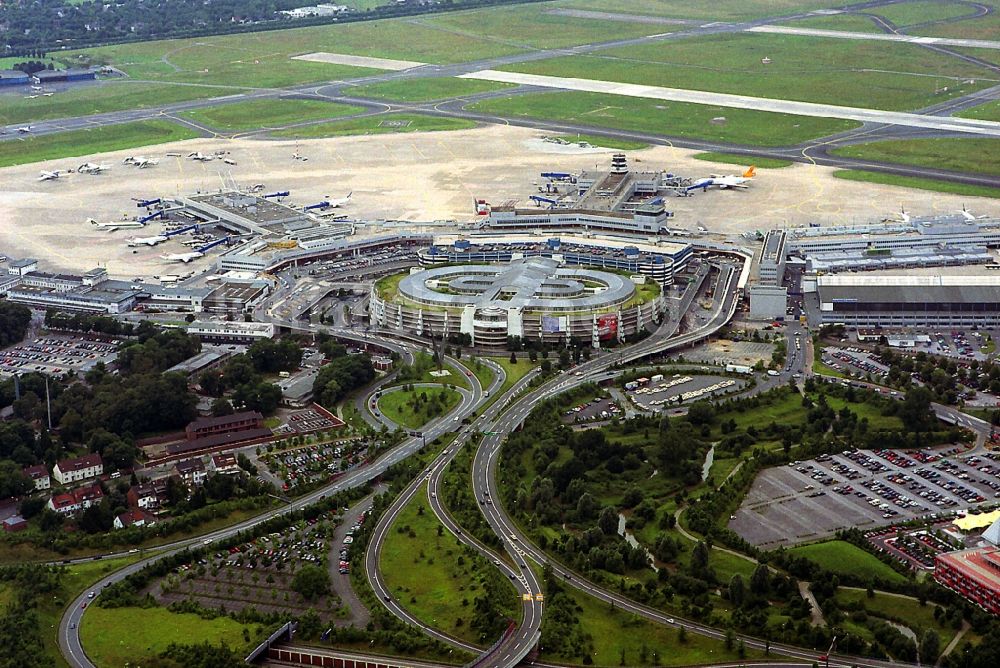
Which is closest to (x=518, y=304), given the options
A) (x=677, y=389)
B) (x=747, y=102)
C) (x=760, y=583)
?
(x=677, y=389)

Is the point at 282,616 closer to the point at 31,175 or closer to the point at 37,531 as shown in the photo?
the point at 37,531

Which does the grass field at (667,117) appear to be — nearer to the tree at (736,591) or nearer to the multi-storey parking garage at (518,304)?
the multi-storey parking garage at (518,304)

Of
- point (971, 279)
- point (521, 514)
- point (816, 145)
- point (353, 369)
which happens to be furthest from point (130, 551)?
point (816, 145)

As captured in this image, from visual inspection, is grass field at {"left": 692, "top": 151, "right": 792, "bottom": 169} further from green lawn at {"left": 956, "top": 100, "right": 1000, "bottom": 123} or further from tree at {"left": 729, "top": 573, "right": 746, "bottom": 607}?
tree at {"left": 729, "top": 573, "right": 746, "bottom": 607}

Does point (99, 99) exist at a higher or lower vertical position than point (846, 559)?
lower

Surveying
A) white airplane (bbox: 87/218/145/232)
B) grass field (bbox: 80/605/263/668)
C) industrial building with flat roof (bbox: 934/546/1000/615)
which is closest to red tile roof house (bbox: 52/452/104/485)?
grass field (bbox: 80/605/263/668)

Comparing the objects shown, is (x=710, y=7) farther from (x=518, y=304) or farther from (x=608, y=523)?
(x=608, y=523)

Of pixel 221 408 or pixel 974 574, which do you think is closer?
pixel 974 574

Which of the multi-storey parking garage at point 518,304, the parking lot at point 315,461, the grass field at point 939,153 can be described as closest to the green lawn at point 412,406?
the parking lot at point 315,461
